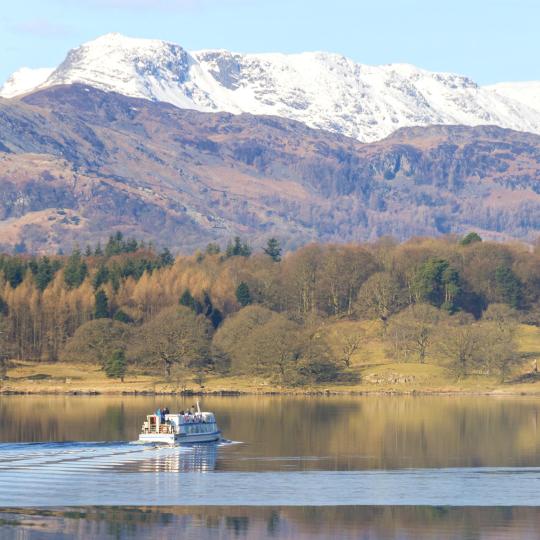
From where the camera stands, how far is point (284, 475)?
285 ft

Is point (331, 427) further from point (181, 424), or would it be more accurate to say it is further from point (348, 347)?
point (348, 347)

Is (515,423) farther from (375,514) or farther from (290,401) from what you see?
(375,514)

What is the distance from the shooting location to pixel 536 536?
6662 centimetres

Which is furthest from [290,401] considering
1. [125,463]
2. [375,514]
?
[375,514]

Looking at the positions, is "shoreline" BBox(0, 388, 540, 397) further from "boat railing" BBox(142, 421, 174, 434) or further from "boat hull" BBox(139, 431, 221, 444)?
"boat railing" BBox(142, 421, 174, 434)

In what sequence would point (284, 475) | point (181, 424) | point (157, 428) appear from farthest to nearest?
1. point (181, 424)
2. point (157, 428)
3. point (284, 475)

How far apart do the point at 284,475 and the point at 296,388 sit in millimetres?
93692

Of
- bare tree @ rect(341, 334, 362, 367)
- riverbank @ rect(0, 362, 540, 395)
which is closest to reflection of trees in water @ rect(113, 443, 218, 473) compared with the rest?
riverbank @ rect(0, 362, 540, 395)

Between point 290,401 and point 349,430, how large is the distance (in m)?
42.5

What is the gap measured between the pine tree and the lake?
1776 inches

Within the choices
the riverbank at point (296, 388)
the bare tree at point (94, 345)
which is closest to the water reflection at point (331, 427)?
the riverbank at point (296, 388)

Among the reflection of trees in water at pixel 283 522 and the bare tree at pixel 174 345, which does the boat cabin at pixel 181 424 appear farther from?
the bare tree at pixel 174 345

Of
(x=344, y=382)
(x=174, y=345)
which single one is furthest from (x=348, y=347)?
(x=174, y=345)

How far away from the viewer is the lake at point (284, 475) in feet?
230
